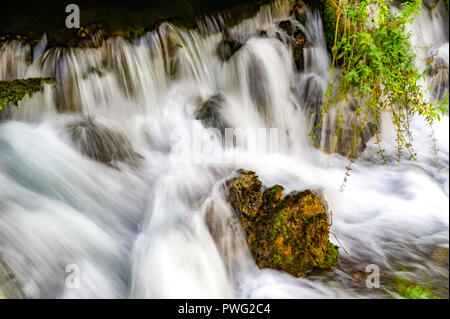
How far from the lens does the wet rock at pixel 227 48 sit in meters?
5.52

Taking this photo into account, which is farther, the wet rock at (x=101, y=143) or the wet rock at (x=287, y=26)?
the wet rock at (x=287, y=26)

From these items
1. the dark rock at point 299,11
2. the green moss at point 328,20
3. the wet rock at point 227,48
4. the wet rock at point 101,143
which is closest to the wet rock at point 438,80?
the green moss at point 328,20

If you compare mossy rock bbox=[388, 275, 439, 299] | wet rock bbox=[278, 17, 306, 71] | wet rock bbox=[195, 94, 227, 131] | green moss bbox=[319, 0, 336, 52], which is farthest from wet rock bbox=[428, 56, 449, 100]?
mossy rock bbox=[388, 275, 439, 299]

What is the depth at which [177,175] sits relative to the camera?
419 cm

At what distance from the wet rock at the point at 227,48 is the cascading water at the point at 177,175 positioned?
0.33 ft

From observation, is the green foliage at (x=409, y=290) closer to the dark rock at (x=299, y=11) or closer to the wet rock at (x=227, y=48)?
the wet rock at (x=227, y=48)

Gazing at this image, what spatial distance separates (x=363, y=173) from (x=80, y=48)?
3.96 m

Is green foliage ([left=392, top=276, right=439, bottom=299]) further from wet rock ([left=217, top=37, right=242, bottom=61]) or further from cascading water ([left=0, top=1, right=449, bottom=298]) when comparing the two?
wet rock ([left=217, top=37, right=242, bottom=61])

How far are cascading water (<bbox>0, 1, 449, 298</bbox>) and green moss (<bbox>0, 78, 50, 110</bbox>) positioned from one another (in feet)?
0.34

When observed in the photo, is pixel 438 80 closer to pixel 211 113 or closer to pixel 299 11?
pixel 299 11

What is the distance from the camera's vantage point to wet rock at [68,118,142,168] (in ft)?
14.4

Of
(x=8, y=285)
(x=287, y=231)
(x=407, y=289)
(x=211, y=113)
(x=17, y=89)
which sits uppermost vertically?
(x=17, y=89)

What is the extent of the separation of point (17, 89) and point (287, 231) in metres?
3.46

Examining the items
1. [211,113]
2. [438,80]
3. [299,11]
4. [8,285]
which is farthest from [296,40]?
[8,285]
